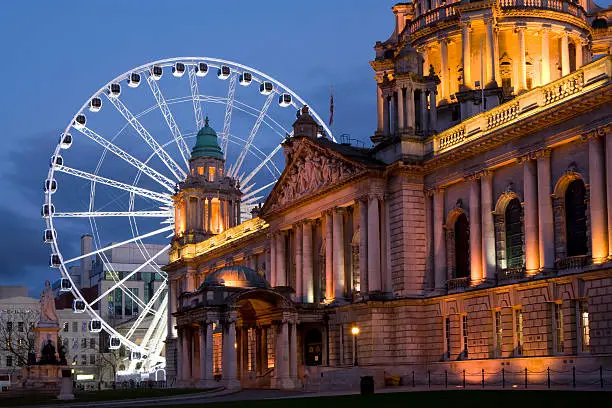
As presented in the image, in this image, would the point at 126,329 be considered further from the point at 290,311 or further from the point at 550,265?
the point at 550,265

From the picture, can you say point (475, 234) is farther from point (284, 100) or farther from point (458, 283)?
point (284, 100)

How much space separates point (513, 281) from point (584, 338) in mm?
6418

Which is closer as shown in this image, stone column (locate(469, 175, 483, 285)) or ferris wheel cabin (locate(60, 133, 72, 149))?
stone column (locate(469, 175, 483, 285))

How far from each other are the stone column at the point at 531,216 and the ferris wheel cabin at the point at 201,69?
48.0 meters

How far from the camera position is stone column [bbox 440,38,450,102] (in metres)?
80.1

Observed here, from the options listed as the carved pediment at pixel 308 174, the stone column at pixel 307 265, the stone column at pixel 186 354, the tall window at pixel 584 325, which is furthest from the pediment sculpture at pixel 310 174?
the tall window at pixel 584 325

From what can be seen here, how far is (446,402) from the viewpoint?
37281mm

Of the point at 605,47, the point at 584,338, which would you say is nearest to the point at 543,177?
the point at 584,338

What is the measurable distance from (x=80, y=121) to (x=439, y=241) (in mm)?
41508

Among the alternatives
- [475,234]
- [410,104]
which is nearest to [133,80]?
[410,104]

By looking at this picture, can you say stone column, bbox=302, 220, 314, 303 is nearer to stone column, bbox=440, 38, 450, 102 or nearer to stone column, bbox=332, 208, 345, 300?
stone column, bbox=332, 208, 345, 300

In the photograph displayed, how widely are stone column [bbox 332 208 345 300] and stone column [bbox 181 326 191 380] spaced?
16325mm

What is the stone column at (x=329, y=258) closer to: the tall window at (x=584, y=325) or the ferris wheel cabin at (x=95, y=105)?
the tall window at (x=584, y=325)

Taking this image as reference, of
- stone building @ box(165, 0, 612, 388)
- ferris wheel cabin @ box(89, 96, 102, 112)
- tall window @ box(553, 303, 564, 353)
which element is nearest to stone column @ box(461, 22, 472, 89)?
stone building @ box(165, 0, 612, 388)
